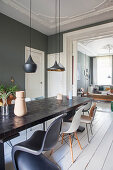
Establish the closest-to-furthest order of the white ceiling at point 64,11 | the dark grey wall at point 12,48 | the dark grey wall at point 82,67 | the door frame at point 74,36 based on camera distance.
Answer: the white ceiling at point 64,11
the dark grey wall at point 12,48
the door frame at point 74,36
the dark grey wall at point 82,67

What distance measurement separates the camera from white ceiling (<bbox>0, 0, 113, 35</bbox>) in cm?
295

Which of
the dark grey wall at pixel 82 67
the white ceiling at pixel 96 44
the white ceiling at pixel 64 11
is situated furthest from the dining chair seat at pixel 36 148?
the dark grey wall at pixel 82 67

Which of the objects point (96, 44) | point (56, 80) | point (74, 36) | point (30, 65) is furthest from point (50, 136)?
point (96, 44)

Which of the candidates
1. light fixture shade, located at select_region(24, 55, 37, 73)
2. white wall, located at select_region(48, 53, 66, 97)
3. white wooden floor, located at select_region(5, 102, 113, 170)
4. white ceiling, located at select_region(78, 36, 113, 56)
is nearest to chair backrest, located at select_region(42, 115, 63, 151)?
white wooden floor, located at select_region(5, 102, 113, 170)

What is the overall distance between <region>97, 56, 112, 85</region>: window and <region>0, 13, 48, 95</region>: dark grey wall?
6.93 meters

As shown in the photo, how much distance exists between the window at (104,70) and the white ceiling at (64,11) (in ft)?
19.9

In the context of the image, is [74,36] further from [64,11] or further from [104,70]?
[104,70]

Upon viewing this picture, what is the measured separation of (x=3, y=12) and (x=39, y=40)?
1581 mm

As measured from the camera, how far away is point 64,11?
329 centimetres

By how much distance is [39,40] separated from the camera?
466cm

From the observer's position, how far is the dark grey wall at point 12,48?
3422 millimetres

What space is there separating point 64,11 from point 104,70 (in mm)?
7037

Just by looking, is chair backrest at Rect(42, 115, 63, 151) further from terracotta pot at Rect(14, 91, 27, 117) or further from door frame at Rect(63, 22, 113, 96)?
door frame at Rect(63, 22, 113, 96)

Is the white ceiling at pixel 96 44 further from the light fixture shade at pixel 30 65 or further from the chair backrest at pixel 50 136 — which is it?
the chair backrest at pixel 50 136
